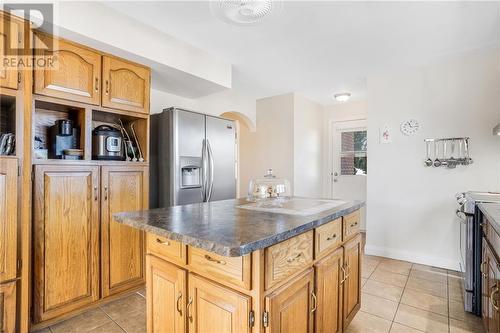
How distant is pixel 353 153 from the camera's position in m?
4.97

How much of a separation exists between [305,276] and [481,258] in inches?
67.5

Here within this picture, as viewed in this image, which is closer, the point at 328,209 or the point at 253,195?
the point at 328,209

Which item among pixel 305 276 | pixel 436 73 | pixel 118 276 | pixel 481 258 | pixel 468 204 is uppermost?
pixel 436 73

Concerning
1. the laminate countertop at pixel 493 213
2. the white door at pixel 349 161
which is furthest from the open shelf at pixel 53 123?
the white door at pixel 349 161

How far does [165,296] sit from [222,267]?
47 cm

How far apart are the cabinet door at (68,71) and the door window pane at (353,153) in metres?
4.25

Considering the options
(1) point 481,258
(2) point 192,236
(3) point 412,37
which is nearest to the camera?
(2) point 192,236

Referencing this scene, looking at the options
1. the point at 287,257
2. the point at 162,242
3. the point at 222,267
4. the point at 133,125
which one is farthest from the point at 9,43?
the point at 287,257

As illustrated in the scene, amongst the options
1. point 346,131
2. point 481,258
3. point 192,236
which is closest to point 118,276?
point 192,236

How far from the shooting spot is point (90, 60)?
6.95ft

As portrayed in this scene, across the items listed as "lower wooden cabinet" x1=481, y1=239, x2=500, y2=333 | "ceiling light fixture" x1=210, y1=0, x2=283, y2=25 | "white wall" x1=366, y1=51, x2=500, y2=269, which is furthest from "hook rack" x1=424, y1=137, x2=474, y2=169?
"ceiling light fixture" x1=210, y1=0, x2=283, y2=25

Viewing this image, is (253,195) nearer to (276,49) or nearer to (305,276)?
(305,276)

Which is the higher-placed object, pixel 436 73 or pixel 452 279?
pixel 436 73

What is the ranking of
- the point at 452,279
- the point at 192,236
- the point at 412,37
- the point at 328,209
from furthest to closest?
the point at 452,279, the point at 412,37, the point at 328,209, the point at 192,236
